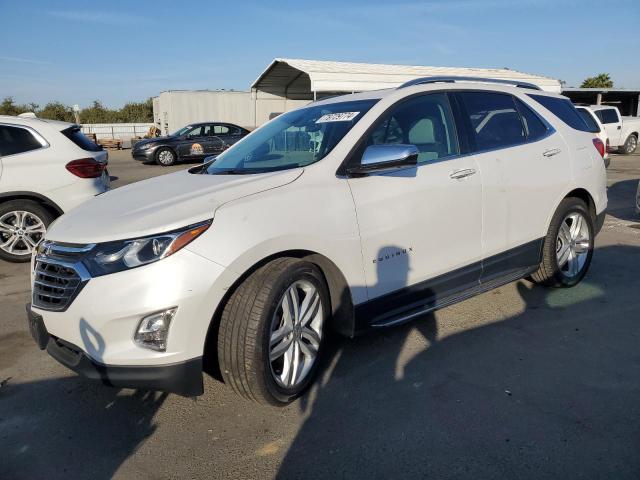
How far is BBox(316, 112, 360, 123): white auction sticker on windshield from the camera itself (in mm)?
3461

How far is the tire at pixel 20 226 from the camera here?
6.11 m

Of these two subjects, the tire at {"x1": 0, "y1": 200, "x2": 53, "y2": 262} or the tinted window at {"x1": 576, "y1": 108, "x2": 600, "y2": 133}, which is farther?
the tire at {"x1": 0, "y1": 200, "x2": 53, "y2": 262}

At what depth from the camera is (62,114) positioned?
Result: 179ft

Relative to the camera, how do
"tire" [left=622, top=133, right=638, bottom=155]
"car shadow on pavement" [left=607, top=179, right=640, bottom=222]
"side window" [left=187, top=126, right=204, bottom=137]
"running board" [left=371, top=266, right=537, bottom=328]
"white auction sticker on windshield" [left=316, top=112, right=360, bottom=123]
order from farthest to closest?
1. "tire" [left=622, top=133, right=638, bottom=155]
2. "side window" [left=187, top=126, right=204, bottom=137]
3. "car shadow on pavement" [left=607, top=179, right=640, bottom=222]
4. "white auction sticker on windshield" [left=316, top=112, right=360, bottom=123]
5. "running board" [left=371, top=266, right=537, bottom=328]

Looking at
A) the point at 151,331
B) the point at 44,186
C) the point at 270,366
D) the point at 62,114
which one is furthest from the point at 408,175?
the point at 62,114

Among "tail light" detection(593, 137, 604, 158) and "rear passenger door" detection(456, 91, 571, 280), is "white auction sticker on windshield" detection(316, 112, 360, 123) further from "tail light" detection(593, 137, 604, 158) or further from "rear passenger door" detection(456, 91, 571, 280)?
"tail light" detection(593, 137, 604, 158)

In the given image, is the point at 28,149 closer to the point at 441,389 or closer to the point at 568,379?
the point at 441,389

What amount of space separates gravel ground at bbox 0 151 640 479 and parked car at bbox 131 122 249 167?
648 inches

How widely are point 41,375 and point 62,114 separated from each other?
58.3m

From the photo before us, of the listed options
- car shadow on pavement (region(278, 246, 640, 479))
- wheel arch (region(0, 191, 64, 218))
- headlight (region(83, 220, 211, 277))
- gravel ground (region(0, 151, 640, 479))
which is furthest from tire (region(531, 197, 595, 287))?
wheel arch (region(0, 191, 64, 218))

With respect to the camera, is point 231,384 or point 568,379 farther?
point 568,379

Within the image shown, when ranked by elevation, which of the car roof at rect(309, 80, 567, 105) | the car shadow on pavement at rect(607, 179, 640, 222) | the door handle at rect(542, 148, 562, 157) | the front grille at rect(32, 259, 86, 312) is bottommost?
the car shadow on pavement at rect(607, 179, 640, 222)

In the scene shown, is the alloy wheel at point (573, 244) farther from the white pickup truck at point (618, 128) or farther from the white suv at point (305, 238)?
the white pickup truck at point (618, 128)

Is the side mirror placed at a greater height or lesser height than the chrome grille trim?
greater
